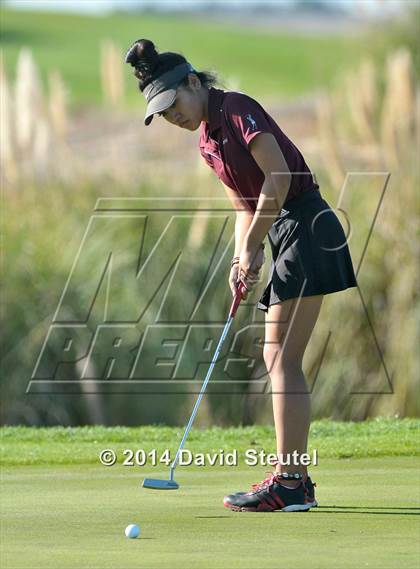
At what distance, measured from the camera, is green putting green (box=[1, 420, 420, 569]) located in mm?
4035

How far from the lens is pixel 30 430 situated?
8.18 metres

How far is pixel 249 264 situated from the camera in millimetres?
5168

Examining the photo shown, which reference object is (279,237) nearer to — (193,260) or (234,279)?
(234,279)

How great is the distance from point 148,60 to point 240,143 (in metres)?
0.50

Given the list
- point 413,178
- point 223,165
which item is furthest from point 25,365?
point 223,165

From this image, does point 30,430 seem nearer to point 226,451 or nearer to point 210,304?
point 226,451

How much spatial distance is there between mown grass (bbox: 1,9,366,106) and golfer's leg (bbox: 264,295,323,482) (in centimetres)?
3579

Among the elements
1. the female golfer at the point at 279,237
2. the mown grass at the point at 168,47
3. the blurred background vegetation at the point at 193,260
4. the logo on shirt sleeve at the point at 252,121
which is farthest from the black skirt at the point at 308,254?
the mown grass at the point at 168,47

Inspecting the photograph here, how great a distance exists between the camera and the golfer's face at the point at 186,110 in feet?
16.9

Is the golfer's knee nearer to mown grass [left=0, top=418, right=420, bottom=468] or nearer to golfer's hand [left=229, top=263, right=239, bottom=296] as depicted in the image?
golfer's hand [left=229, top=263, right=239, bottom=296]

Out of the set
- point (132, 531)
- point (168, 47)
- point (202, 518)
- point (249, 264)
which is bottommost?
point (132, 531)

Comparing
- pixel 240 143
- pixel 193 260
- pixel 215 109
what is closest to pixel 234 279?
pixel 240 143

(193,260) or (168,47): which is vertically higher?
(168,47)

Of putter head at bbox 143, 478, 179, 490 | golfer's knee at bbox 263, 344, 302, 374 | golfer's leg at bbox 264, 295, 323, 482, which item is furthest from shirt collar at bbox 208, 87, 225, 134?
putter head at bbox 143, 478, 179, 490
